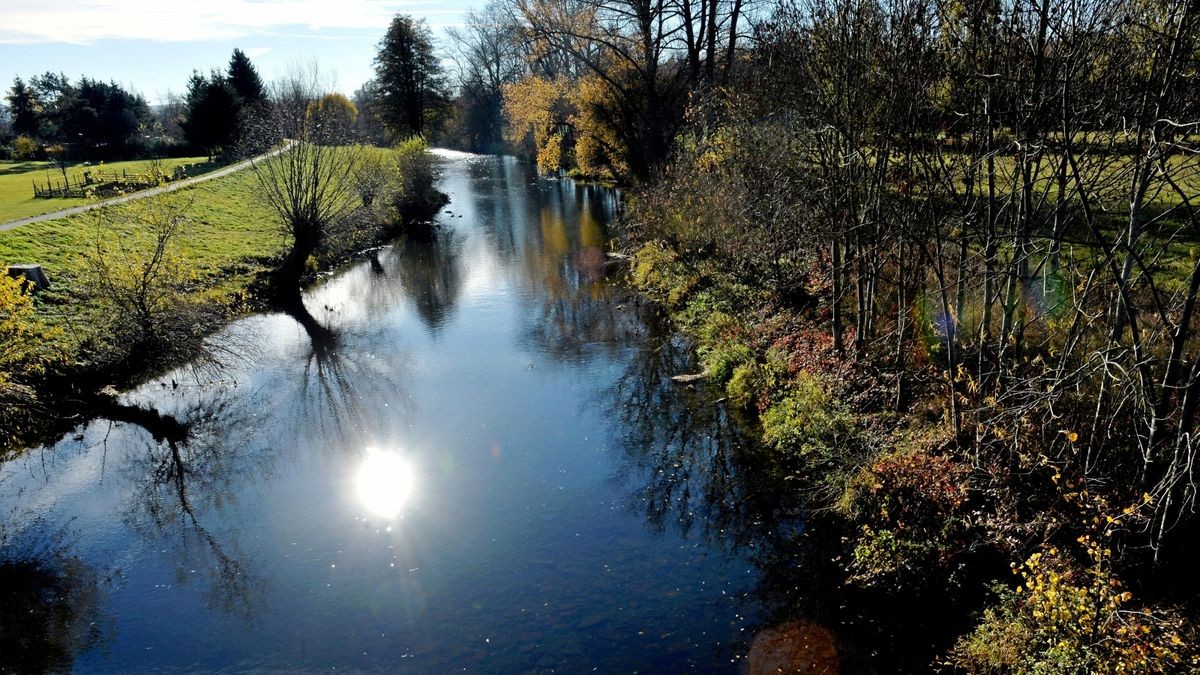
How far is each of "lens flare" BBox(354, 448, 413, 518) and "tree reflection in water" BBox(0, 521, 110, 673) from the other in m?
3.98

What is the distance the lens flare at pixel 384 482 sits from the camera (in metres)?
12.5

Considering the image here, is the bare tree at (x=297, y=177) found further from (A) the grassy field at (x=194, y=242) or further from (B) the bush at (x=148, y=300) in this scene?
(B) the bush at (x=148, y=300)

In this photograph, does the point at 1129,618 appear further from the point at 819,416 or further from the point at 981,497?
the point at 819,416

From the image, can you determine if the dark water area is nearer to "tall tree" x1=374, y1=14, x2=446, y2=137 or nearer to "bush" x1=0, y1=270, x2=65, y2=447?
"bush" x1=0, y1=270, x2=65, y2=447

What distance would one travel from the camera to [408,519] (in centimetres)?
1208

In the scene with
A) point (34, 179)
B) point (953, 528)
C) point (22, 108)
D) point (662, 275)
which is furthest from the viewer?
point (22, 108)

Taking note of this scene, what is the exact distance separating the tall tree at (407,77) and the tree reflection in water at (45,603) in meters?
57.2

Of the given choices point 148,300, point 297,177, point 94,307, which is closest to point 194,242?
point 297,177

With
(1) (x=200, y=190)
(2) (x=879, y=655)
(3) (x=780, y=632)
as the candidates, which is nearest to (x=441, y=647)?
(3) (x=780, y=632)

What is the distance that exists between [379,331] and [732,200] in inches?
432

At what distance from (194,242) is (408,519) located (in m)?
21.3

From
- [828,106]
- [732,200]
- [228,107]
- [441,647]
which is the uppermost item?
[228,107]

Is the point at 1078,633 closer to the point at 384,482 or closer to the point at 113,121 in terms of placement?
the point at 384,482

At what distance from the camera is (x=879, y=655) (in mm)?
Answer: 8656
